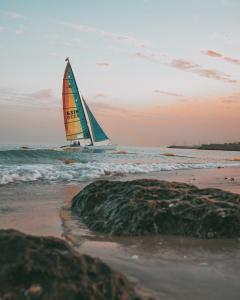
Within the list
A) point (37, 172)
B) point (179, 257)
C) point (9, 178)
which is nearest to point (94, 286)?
point (179, 257)

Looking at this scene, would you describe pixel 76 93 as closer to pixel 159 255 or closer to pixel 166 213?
pixel 166 213

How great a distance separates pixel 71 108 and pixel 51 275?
35972 mm

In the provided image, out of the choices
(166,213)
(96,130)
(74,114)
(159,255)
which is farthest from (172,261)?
(96,130)

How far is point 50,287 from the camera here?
6.31 feet

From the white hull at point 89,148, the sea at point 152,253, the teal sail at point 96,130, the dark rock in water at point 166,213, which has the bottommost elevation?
the sea at point 152,253

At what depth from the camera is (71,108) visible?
37.3 m

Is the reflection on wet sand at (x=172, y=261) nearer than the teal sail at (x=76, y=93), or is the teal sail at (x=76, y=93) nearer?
the reflection on wet sand at (x=172, y=261)

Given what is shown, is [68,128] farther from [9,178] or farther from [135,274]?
[135,274]

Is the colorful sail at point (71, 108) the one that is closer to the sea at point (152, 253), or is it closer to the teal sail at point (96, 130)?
the teal sail at point (96, 130)

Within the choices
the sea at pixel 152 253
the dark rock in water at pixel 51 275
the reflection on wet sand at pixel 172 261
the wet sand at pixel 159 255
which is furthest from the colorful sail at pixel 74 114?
the dark rock in water at pixel 51 275

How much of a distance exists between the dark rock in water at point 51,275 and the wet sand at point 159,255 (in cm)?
44

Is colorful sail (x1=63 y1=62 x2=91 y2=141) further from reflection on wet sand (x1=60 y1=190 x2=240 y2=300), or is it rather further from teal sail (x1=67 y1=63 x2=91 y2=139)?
reflection on wet sand (x1=60 y1=190 x2=240 y2=300)

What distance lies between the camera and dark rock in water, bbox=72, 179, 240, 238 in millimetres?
4062

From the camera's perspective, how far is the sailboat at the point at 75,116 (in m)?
37.2
